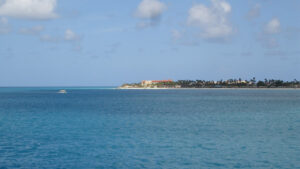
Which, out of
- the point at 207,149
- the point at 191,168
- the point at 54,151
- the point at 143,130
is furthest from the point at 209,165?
the point at 143,130

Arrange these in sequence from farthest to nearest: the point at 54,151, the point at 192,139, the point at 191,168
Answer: the point at 192,139 → the point at 54,151 → the point at 191,168

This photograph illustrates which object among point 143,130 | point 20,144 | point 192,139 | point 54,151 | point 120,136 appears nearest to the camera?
point 54,151

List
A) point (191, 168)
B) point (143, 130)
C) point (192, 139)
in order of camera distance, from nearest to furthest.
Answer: point (191, 168) < point (192, 139) < point (143, 130)

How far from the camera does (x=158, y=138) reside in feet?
98.3

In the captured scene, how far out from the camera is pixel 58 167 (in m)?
20.2

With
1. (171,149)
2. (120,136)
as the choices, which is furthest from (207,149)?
(120,136)

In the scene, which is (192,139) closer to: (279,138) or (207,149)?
(207,149)

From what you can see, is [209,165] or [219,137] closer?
[209,165]

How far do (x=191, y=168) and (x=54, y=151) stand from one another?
1045cm

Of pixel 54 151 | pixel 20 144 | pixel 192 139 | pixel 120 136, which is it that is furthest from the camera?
pixel 120 136

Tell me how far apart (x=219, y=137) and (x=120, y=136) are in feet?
A: 30.1

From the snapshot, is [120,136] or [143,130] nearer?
[120,136]

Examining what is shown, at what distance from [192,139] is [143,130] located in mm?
7372

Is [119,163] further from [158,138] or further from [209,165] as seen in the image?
[158,138]
